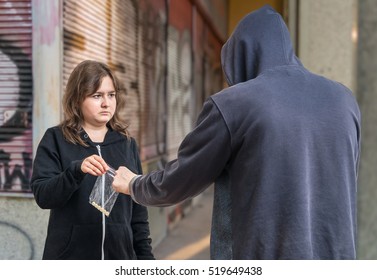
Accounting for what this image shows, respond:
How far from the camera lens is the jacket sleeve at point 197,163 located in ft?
5.65

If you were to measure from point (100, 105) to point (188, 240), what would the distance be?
4.58 m

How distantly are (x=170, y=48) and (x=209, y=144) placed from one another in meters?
5.93

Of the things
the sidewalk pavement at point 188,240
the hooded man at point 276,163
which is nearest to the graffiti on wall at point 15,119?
the hooded man at point 276,163

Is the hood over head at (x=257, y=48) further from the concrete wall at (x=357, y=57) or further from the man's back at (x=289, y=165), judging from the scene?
the concrete wall at (x=357, y=57)

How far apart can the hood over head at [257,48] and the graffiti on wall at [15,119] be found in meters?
2.03

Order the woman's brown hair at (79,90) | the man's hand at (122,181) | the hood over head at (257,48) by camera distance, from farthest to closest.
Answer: the woman's brown hair at (79,90) → the man's hand at (122,181) → the hood over head at (257,48)

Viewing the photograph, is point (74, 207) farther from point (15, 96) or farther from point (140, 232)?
point (15, 96)

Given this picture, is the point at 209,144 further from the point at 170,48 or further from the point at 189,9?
the point at 189,9

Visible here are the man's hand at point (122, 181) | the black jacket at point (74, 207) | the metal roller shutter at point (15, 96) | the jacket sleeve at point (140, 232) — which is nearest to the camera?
the man's hand at point (122, 181)

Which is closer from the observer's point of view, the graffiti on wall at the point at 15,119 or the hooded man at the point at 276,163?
the hooded man at the point at 276,163

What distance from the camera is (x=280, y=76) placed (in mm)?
1755

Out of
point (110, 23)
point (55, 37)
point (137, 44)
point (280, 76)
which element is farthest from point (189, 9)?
point (280, 76)

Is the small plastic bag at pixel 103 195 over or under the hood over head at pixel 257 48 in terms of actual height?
under

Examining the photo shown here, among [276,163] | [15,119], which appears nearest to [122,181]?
[276,163]
